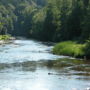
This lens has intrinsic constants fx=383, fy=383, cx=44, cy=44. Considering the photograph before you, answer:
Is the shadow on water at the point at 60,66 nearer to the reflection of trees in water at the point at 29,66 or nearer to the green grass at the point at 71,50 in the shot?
the reflection of trees in water at the point at 29,66

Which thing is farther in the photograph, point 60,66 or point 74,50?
point 74,50

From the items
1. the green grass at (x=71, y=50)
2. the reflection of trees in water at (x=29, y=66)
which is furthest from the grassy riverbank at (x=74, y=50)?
the reflection of trees in water at (x=29, y=66)

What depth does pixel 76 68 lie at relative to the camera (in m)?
48.6

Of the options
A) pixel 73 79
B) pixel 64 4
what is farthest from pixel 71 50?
pixel 64 4

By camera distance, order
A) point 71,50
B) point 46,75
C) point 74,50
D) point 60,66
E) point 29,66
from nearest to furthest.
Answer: point 46,75 < point 60,66 < point 29,66 < point 74,50 < point 71,50

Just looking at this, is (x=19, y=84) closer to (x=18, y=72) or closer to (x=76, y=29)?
(x=18, y=72)

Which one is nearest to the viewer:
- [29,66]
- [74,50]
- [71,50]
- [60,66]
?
[60,66]

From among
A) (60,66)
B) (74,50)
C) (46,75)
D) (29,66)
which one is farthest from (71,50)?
(46,75)

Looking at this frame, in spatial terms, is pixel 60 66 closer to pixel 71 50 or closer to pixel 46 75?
pixel 46 75

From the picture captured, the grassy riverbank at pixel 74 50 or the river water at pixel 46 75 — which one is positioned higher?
the river water at pixel 46 75

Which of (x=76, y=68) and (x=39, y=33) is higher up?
(x=76, y=68)

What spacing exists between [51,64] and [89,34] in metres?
29.8

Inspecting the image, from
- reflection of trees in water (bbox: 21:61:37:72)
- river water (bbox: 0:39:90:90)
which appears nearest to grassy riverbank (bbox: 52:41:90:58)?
river water (bbox: 0:39:90:90)

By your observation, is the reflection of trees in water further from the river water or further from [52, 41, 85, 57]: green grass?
[52, 41, 85, 57]: green grass
